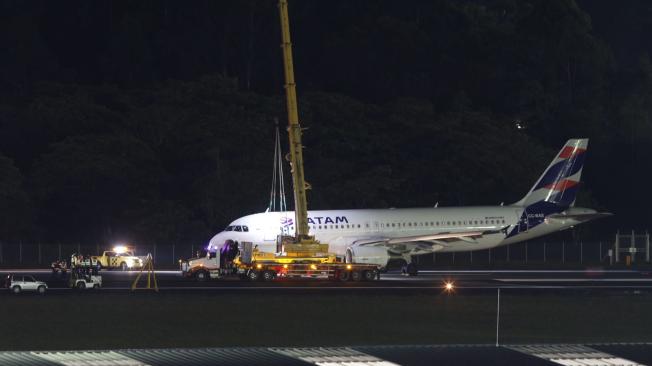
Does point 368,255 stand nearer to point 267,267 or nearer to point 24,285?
point 267,267

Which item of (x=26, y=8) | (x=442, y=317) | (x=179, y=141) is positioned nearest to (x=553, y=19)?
(x=179, y=141)

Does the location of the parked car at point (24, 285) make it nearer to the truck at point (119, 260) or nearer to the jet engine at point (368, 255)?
the jet engine at point (368, 255)

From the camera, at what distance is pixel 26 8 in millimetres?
148625

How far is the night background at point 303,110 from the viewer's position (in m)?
99.9

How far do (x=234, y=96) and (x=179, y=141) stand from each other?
6274 millimetres

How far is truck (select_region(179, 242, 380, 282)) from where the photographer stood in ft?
194

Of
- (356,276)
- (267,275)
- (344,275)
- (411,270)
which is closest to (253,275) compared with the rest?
(267,275)

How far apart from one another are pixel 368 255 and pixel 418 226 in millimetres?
8086

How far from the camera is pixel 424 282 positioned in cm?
5919

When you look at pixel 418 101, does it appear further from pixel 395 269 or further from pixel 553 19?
pixel 395 269

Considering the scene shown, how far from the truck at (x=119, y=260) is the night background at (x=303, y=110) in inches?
517

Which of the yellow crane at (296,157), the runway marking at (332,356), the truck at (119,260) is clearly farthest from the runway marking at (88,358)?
the truck at (119,260)

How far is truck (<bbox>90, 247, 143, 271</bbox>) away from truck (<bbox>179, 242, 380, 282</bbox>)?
17.4 m

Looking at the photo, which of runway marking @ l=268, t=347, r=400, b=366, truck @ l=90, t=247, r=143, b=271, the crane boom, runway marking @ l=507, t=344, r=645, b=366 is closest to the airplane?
the crane boom
